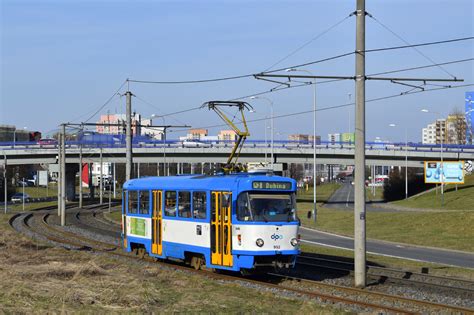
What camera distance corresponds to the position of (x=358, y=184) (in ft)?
60.1

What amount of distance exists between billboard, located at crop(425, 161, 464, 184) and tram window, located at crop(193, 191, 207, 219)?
2049 inches

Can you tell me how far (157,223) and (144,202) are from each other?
1.47 meters

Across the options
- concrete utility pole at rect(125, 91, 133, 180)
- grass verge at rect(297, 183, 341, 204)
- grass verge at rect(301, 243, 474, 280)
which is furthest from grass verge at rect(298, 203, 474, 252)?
grass verge at rect(297, 183, 341, 204)

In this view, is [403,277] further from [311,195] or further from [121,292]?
[311,195]

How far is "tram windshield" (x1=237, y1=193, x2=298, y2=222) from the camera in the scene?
1898cm

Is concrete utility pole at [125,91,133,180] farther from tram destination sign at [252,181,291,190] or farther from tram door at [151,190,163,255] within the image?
tram destination sign at [252,181,291,190]

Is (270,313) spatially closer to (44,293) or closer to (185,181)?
(44,293)

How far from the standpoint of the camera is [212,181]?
800 inches

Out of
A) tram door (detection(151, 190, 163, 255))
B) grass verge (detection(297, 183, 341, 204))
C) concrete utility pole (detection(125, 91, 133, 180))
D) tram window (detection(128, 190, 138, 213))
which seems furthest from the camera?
grass verge (detection(297, 183, 341, 204))

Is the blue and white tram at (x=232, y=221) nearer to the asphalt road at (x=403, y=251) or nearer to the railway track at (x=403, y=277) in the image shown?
the railway track at (x=403, y=277)

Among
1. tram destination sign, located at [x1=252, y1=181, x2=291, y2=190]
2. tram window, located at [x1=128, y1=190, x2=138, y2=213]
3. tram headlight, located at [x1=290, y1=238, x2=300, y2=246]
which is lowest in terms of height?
tram headlight, located at [x1=290, y1=238, x2=300, y2=246]

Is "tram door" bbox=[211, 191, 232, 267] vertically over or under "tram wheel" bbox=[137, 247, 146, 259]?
over

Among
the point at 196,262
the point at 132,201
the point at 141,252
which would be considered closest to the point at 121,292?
the point at 196,262

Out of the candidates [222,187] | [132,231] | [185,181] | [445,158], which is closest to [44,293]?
[222,187]
